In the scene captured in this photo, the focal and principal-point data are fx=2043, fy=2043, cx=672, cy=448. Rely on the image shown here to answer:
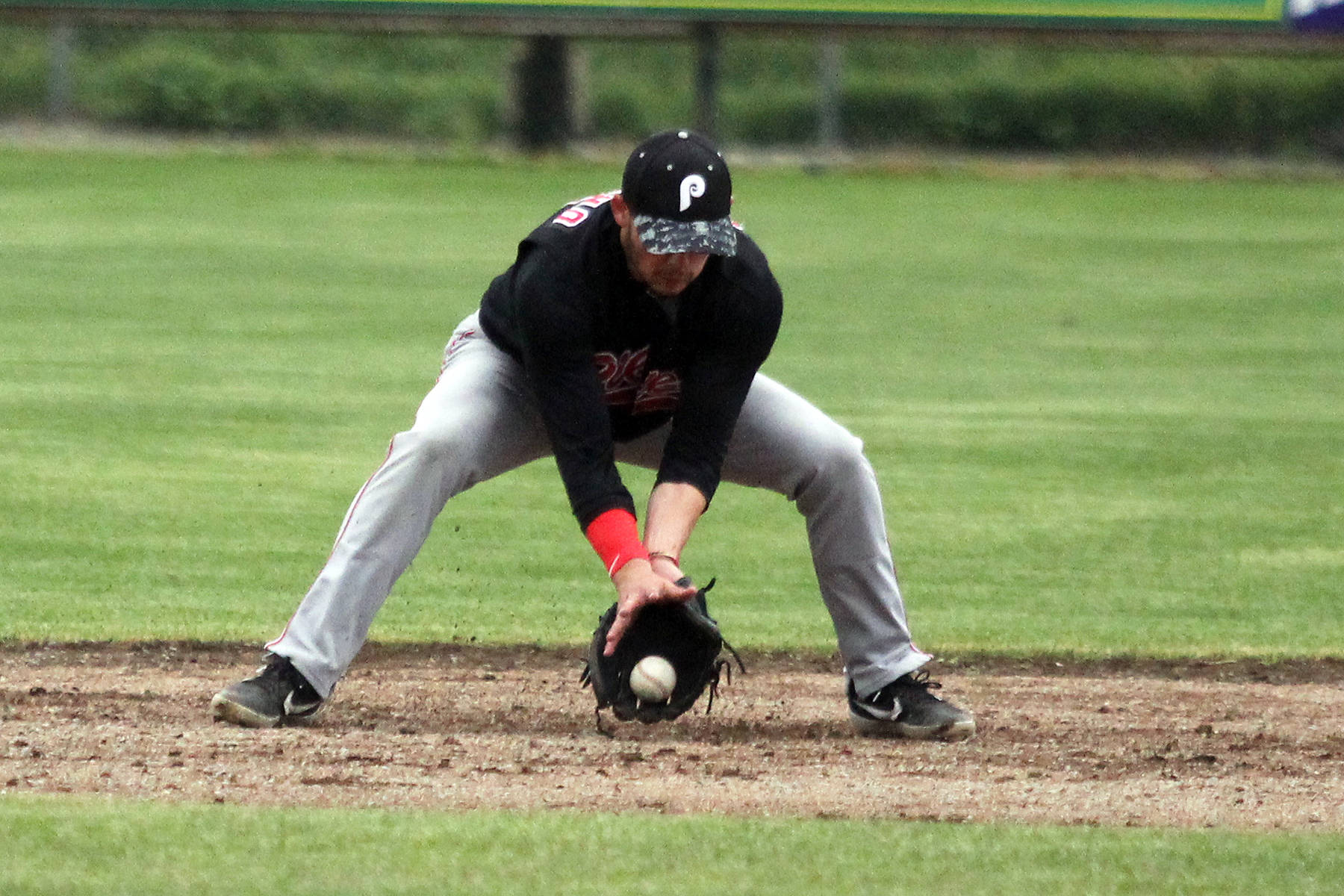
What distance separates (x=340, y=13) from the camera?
17344mm

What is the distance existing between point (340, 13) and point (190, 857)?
48.2 ft

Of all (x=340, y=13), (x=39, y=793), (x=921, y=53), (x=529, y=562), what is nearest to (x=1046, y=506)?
(x=529, y=562)

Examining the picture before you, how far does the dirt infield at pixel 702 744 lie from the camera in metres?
4.03

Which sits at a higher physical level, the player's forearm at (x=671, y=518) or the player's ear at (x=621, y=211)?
the player's ear at (x=621, y=211)

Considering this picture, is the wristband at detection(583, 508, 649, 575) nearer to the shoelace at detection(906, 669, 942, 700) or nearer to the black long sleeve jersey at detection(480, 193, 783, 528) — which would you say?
the black long sleeve jersey at detection(480, 193, 783, 528)

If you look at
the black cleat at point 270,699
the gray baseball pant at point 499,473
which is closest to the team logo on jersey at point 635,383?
the gray baseball pant at point 499,473

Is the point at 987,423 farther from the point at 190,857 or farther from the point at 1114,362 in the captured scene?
the point at 190,857

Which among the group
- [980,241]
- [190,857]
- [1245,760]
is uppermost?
[190,857]

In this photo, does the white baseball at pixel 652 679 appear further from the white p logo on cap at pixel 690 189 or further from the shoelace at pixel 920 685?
the white p logo on cap at pixel 690 189

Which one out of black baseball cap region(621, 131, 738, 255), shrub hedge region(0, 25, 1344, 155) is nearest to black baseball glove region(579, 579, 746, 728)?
black baseball cap region(621, 131, 738, 255)

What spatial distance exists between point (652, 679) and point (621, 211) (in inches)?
40.2

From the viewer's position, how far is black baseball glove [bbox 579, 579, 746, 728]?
177 inches

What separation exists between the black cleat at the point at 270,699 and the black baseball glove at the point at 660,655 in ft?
2.06

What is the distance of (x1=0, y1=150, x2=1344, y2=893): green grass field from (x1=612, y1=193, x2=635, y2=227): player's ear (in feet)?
4.22
